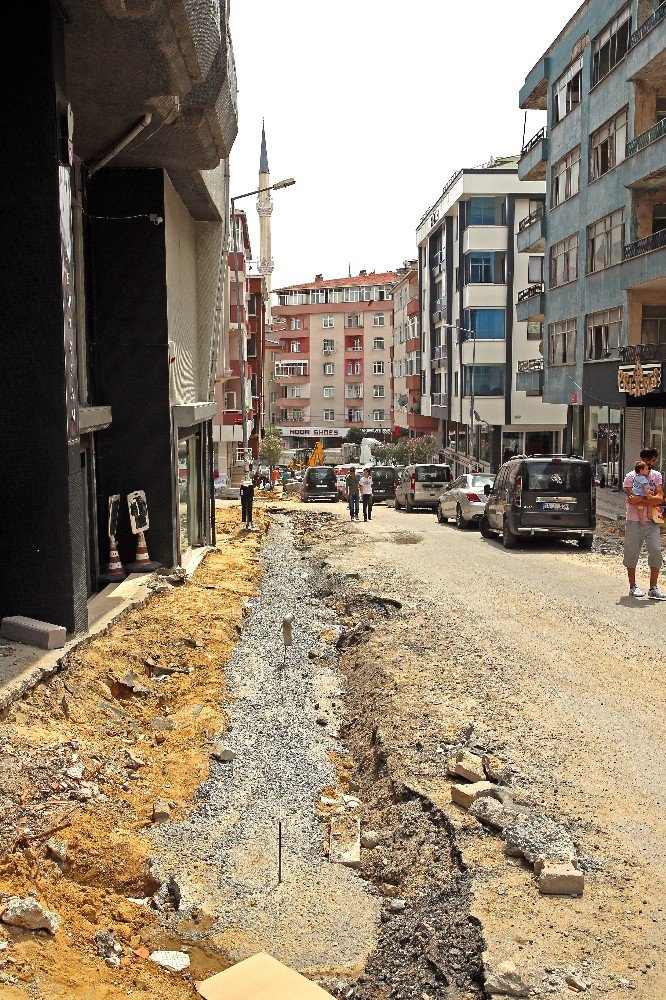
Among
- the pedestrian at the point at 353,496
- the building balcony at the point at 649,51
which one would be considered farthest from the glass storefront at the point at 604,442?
the building balcony at the point at 649,51

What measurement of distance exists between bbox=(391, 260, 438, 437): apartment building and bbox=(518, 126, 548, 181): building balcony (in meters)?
33.7

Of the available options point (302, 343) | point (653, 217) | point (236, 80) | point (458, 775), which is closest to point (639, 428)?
point (653, 217)

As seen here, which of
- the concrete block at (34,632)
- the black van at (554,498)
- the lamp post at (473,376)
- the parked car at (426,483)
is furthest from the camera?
the lamp post at (473,376)

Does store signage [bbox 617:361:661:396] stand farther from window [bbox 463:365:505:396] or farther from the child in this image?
window [bbox 463:365:505:396]

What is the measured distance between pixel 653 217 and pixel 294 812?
25.8 meters

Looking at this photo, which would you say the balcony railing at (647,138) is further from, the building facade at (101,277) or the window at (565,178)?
the building facade at (101,277)

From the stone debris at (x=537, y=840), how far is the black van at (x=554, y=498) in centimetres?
1482

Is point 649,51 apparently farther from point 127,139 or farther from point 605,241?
point 127,139

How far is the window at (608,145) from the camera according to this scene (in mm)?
29723

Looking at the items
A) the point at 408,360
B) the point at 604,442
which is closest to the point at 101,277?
the point at 604,442

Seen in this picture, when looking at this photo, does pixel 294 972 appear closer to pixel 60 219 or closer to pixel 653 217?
pixel 60 219

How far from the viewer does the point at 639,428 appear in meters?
30.7

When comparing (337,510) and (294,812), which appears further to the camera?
(337,510)

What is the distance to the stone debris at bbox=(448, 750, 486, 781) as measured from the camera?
24.0 feet
